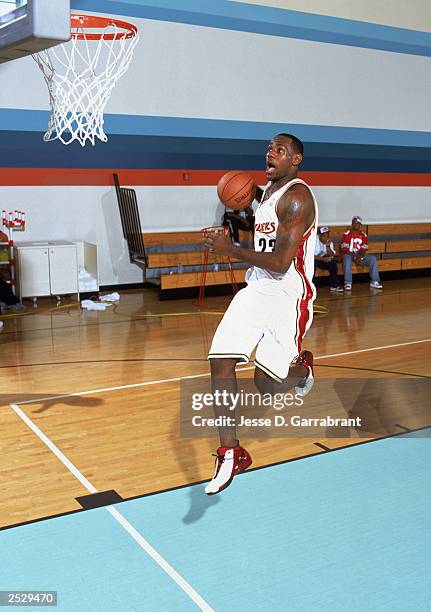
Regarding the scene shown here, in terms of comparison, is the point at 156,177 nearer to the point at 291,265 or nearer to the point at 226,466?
the point at 291,265

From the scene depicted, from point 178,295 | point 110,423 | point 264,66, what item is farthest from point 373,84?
point 110,423

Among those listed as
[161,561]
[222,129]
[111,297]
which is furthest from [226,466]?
[222,129]

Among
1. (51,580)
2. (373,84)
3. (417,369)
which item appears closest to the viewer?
(51,580)

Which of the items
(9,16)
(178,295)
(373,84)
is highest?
(373,84)

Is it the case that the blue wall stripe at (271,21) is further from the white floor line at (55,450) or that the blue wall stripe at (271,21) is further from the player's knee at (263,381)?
the player's knee at (263,381)

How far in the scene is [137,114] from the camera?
27.2 ft

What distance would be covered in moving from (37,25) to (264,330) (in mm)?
1456

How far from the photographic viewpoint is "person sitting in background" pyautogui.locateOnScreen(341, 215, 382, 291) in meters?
8.78

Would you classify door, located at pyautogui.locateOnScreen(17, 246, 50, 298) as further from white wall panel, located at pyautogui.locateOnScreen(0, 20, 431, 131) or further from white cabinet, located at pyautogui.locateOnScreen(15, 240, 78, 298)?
white wall panel, located at pyautogui.locateOnScreen(0, 20, 431, 131)

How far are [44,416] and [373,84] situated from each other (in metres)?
7.76

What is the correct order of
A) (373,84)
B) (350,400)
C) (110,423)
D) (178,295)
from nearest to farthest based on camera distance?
(110,423) → (350,400) → (178,295) → (373,84)

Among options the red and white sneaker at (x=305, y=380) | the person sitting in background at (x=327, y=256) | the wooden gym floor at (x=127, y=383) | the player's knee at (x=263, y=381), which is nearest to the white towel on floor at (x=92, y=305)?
the wooden gym floor at (x=127, y=383)

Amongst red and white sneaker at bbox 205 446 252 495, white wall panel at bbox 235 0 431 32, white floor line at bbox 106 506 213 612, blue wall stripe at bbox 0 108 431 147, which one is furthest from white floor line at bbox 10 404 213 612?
white wall panel at bbox 235 0 431 32

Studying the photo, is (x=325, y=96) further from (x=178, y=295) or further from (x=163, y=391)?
(x=163, y=391)
